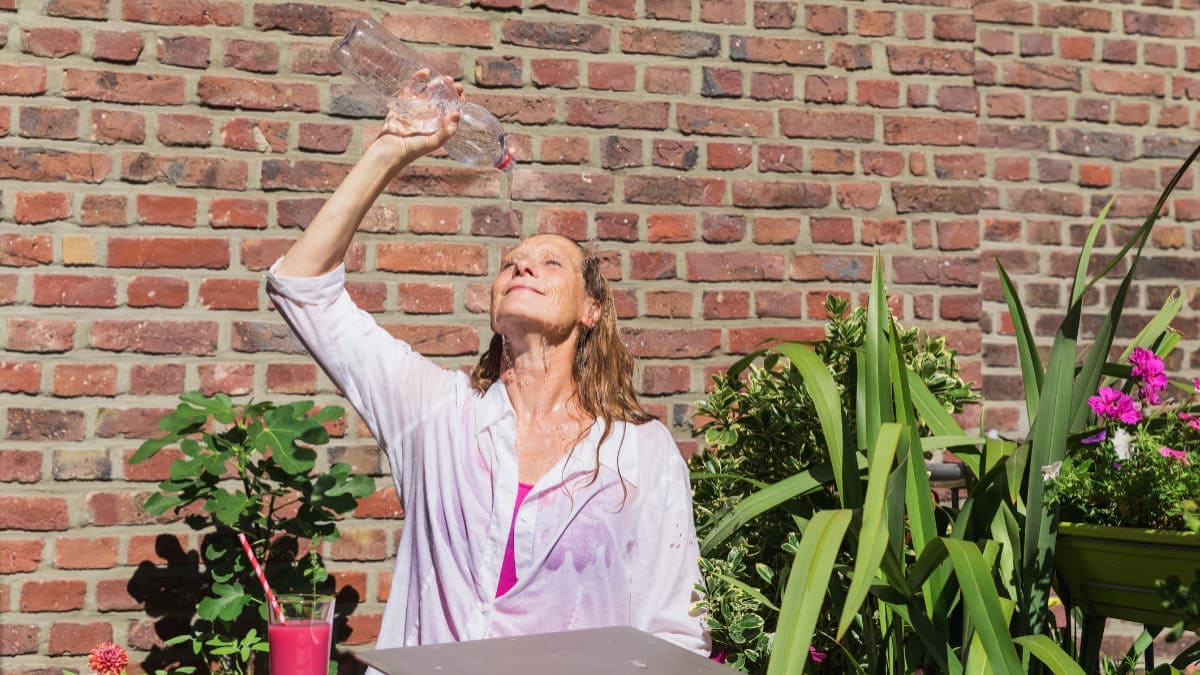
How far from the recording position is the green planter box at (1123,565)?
157cm

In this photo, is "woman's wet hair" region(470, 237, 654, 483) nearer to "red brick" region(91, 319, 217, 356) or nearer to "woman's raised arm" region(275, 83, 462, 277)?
"woman's raised arm" region(275, 83, 462, 277)

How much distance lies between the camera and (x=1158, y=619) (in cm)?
163

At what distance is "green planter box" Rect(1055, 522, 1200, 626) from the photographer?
157 cm

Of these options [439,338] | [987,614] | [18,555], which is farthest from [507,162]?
[987,614]

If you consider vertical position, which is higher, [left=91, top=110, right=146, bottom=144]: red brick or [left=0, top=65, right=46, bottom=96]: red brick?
[left=0, top=65, right=46, bottom=96]: red brick

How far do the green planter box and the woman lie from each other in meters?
0.64

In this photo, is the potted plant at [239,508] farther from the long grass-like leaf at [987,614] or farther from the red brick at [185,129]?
the long grass-like leaf at [987,614]

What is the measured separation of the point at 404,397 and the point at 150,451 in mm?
566

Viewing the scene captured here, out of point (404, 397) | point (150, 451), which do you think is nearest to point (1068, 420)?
point (404, 397)

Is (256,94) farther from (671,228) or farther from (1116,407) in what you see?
(1116,407)

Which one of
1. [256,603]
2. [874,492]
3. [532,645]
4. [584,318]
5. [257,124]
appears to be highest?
[257,124]

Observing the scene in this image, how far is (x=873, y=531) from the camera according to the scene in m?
1.52

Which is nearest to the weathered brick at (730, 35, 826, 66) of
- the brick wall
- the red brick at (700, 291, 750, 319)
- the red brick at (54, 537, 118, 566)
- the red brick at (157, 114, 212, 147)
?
the brick wall

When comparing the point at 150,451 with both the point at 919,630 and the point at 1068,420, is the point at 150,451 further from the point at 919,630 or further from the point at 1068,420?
the point at 1068,420
